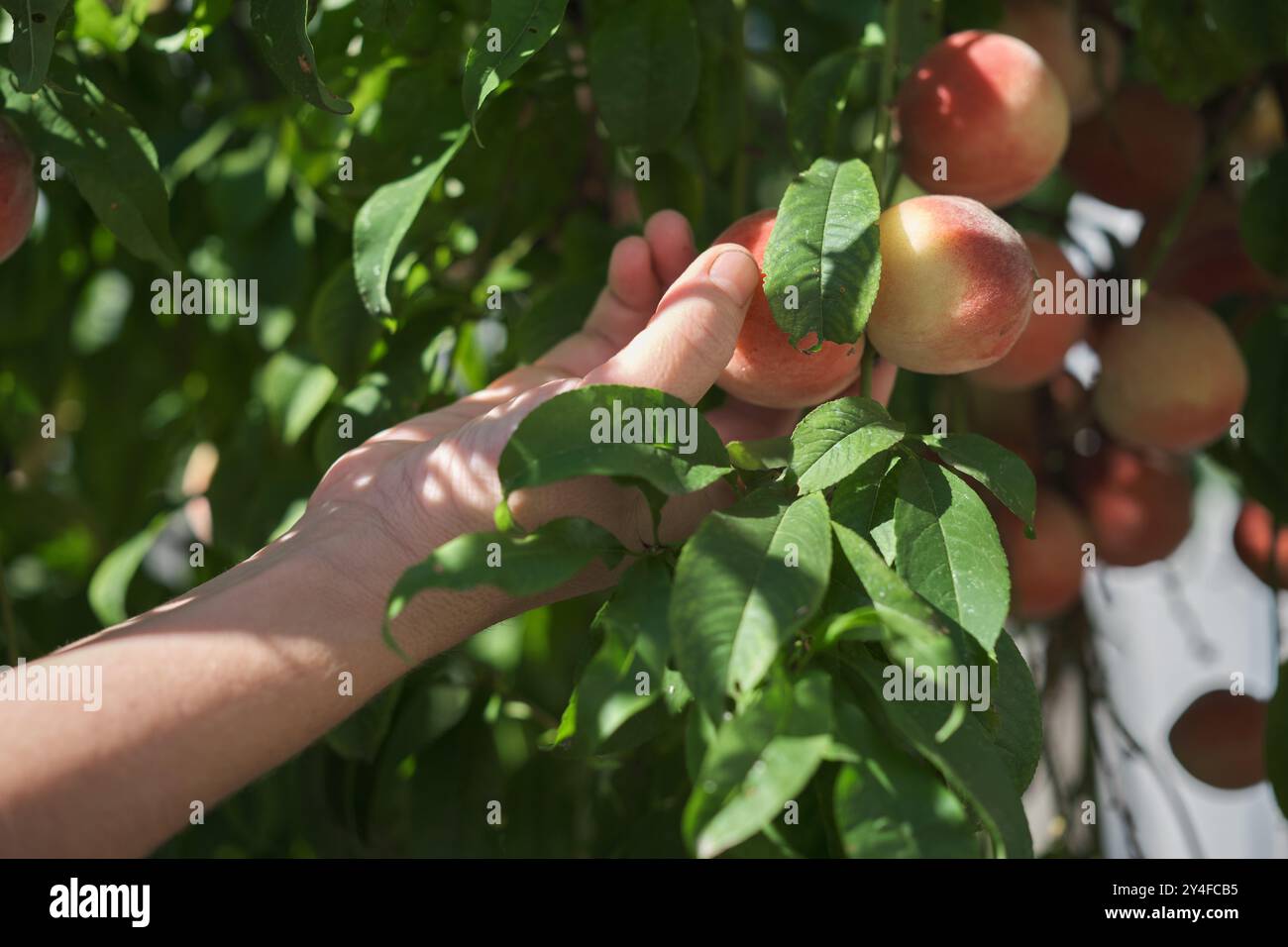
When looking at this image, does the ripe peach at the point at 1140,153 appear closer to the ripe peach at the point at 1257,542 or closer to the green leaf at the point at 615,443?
the ripe peach at the point at 1257,542

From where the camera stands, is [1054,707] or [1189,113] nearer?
[1189,113]

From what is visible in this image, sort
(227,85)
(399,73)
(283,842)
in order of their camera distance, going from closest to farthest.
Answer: (399,73)
(283,842)
(227,85)

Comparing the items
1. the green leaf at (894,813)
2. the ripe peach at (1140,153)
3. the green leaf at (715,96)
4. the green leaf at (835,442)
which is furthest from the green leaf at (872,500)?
the ripe peach at (1140,153)

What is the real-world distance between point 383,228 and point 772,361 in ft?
0.81

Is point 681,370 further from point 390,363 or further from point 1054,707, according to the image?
point 1054,707

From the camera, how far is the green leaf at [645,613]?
17.6 inches

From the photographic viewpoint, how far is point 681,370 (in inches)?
24.3

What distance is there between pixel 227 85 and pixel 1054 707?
3.26ft

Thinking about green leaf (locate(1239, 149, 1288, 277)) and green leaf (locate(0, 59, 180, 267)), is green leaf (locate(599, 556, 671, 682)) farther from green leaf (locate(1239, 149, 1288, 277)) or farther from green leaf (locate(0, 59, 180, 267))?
green leaf (locate(1239, 149, 1288, 277))

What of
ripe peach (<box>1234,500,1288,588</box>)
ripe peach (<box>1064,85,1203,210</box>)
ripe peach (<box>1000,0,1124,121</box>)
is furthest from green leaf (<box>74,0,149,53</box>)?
ripe peach (<box>1234,500,1288,588</box>)

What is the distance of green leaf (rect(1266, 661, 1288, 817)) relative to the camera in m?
0.73

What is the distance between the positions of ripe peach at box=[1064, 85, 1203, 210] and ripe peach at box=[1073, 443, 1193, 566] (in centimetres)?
23
